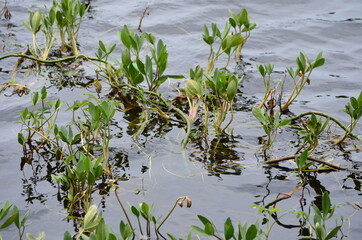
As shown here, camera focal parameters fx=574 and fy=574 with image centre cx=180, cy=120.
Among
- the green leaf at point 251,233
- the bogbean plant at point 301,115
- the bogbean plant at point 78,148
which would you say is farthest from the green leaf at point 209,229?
the bogbean plant at point 301,115

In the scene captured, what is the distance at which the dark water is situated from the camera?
278 cm

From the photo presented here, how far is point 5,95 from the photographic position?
13.2ft

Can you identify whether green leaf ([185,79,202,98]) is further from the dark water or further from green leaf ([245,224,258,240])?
green leaf ([245,224,258,240])

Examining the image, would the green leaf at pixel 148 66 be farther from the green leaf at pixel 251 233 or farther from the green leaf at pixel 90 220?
the green leaf at pixel 251 233

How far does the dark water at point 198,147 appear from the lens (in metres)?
2.78

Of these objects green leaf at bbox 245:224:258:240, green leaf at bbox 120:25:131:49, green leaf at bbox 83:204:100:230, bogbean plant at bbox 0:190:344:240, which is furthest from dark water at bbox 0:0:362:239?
green leaf at bbox 120:25:131:49

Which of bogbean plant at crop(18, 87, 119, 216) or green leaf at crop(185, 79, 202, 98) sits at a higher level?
green leaf at crop(185, 79, 202, 98)

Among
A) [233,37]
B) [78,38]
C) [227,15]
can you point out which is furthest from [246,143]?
[227,15]

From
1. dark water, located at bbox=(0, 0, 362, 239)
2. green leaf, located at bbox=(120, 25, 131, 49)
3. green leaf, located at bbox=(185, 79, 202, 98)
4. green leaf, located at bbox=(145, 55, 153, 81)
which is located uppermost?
green leaf, located at bbox=(120, 25, 131, 49)

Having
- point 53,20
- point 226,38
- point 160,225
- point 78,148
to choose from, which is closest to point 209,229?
point 160,225

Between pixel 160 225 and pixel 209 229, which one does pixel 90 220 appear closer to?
pixel 160 225

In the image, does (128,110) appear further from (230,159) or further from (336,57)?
(336,57)

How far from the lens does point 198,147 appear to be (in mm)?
3369

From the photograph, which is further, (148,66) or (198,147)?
(148,66)
